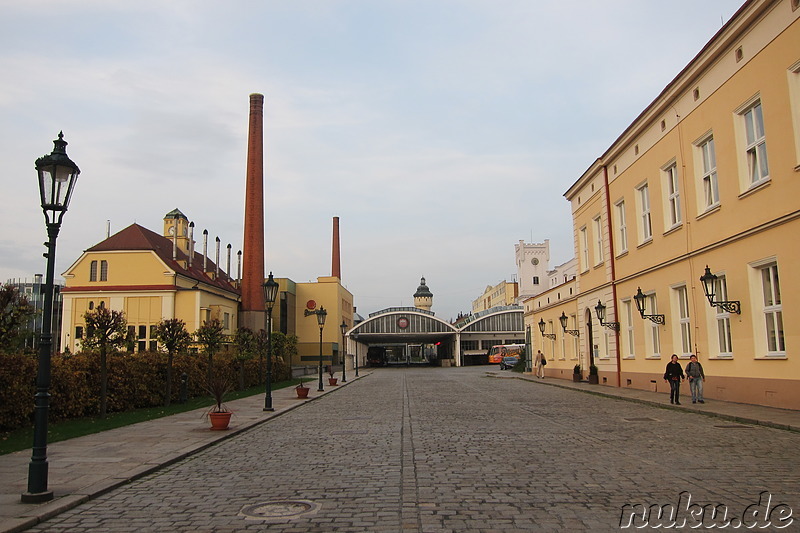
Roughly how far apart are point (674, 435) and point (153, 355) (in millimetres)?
17005

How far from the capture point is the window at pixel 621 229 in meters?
28.5

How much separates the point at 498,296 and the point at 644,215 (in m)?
115

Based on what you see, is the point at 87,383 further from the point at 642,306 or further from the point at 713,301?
the point at 642,306

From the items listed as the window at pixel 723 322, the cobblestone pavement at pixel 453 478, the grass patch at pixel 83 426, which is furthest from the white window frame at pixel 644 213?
the grass patch at pixel 83 426

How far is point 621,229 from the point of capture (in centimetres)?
2903

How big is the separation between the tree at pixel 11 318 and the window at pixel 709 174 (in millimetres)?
18965

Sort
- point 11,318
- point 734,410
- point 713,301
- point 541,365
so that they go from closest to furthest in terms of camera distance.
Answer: point 11,318 < point 734,410 < point 713,301 < point 541,365

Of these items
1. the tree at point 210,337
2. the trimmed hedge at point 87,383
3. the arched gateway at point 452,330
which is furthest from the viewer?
the arched gateway at point 452,330

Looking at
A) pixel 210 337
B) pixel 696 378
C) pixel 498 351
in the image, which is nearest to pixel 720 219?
pixel 696 378

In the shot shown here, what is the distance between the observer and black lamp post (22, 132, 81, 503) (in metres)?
7.84

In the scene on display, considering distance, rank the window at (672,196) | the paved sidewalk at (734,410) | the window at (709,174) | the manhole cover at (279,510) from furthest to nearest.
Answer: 1. the window at (672,196)
2. the window at (709,174)
3. the paved sidewalk at (734,410)
4. the manhole cover at (279,510)

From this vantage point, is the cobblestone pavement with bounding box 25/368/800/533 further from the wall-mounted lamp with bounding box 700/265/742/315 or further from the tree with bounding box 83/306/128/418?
the tree with bounding box 83/306/128/418

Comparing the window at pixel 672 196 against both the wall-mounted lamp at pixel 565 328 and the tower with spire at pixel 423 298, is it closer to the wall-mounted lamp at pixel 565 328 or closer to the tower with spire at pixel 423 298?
the wall-mounted lamp at pixel 565 328

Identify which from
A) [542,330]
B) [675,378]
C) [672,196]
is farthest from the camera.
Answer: [542,330]
